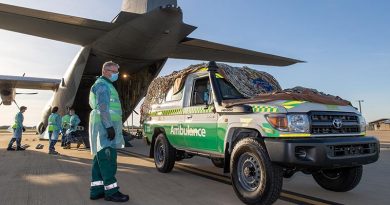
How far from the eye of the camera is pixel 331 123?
484cm

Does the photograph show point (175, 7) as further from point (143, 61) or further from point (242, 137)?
point (242, 137)

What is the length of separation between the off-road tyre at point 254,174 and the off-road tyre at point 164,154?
2869 millimetres

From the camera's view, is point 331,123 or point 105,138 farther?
point 105,138

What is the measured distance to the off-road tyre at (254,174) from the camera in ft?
14.9

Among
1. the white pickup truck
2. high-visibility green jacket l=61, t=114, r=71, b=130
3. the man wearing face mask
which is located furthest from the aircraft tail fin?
high-visibility green jacket l=61, t=114, r=71, b=130

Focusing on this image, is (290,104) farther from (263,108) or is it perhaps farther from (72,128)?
(72,128)

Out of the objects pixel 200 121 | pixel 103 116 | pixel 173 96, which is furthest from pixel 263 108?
pixel 173 96

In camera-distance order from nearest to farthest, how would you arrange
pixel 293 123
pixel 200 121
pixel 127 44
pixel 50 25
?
1. pixel 293 123
2. pixel 200 121
3. pixel 50 25
4. pixel 127 44

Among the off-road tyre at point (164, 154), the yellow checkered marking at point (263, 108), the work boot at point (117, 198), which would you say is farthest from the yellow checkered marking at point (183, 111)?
the work boot at point (117, 198)

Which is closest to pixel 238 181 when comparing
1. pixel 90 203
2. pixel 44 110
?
pixel 90 203

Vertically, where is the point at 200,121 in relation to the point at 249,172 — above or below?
above

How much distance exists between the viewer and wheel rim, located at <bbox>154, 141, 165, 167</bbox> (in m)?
8.09

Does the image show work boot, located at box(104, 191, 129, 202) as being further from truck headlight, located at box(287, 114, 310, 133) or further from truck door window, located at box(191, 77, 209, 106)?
truck headlight, located at box(287, 114, 310, 133)

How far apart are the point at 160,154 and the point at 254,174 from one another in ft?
12.5
